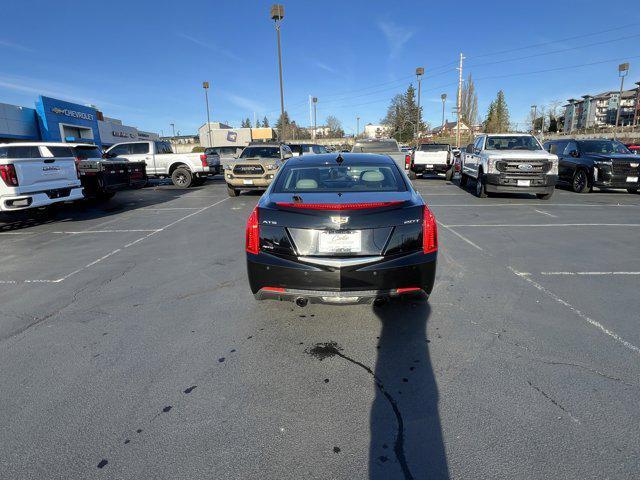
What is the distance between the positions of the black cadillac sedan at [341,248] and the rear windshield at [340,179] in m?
0.38

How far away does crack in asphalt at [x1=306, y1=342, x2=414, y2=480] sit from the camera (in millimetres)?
2025

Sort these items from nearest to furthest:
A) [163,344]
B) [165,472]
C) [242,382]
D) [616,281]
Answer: [165,472] < [242,382] < [163,344] < [616,281]

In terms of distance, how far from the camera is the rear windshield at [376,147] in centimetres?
1728

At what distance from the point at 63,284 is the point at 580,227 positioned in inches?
363

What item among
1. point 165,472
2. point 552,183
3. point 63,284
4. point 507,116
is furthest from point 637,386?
point 507,116

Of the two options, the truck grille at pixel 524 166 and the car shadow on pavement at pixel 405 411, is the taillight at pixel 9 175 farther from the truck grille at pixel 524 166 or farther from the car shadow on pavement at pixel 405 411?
the truck grille at pixel 524 166

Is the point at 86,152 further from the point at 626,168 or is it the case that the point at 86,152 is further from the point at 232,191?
the point at 626,168

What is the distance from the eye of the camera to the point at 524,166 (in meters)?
11.0

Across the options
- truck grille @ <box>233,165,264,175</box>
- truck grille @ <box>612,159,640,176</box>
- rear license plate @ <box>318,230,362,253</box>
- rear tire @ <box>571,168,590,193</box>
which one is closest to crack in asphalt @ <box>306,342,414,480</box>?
rear license plate @ <box>318,230,362,253</box>

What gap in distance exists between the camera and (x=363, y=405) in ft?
8.16

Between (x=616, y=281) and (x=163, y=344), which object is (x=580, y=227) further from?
(x=163, y=344)

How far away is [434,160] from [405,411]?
60.4 feet

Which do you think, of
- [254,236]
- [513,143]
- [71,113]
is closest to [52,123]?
[71,113]

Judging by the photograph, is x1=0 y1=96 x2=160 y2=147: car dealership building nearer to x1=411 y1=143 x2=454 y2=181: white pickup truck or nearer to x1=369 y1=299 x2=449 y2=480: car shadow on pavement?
x1=411 y1=143 x2=454 y2=181: white pickup truck
